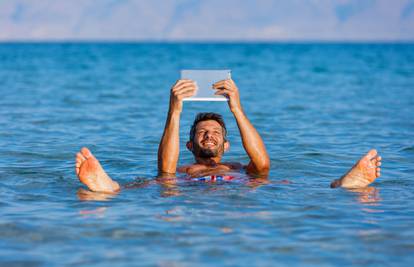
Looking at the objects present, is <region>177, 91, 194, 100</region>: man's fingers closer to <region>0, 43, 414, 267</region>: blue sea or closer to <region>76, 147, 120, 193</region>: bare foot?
<region>0, 43, 414, 267</region>: blue sea

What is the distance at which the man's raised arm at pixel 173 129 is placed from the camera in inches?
277

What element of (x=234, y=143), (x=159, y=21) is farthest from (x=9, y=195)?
(x=159, y=21)

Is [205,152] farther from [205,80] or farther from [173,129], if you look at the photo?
[205,80]

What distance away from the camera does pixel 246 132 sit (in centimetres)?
721

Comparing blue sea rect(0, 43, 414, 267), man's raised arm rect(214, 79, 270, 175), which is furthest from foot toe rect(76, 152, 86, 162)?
man's raised arm rect(214, 79, 270, 175)

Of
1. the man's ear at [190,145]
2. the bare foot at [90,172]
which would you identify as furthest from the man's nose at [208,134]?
the bare foot at [90,172]

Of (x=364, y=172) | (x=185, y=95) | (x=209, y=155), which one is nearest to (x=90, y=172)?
(x=185, y=95)

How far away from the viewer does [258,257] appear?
506 centimetres

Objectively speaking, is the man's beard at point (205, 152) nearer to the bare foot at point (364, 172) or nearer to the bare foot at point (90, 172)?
the bare foot at point (90, 172)

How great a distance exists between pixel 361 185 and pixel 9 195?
3.02 meters

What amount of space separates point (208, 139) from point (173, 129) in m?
0.45

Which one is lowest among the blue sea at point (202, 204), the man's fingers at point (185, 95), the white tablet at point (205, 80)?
the blue sea at point (202, 204)

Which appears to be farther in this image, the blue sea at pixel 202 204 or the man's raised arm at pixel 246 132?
the man's raised arm at pixel 246 132

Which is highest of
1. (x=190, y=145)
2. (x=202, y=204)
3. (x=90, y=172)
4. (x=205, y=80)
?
(x=205, y=80)
